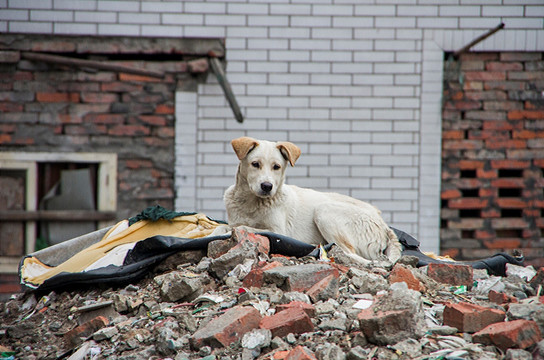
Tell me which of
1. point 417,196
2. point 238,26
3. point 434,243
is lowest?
point 434,243

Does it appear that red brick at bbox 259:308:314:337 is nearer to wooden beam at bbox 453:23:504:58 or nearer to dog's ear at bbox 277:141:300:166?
dog's ear at bbox 277:141:300:166

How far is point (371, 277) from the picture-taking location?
141 inches

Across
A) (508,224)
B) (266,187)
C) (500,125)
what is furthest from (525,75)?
(266,187)

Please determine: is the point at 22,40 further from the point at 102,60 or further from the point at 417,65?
the point at 417,65

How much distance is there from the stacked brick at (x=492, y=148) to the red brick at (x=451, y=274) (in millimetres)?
3685

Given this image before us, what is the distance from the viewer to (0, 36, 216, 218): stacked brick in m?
7.19

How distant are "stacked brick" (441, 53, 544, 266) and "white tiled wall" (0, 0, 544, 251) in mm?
190

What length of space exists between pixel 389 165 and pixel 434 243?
123 cm

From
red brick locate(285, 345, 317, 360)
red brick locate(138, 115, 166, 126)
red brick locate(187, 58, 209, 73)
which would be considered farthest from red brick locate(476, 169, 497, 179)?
red brick locate(285, 345, 317, 360)

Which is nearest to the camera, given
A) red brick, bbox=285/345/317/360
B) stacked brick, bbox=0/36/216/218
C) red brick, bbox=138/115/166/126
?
red brick, bbox=285/345/317/360

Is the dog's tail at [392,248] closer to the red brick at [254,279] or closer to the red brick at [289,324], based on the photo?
the red brick at [254,279]

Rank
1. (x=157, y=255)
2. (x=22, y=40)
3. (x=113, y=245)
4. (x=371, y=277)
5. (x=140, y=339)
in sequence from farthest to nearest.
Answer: (x=22, y=40) < (x=113, y=245) < (x=157, y=255) < (x=371, y=277) < (x=140, y=339)

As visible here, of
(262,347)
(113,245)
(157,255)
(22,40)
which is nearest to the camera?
(262,347)

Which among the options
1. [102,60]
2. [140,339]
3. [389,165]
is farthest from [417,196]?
[140,339]
